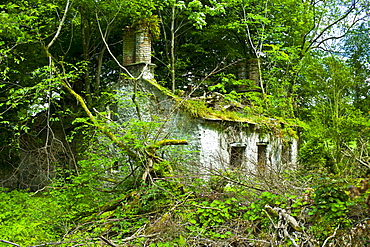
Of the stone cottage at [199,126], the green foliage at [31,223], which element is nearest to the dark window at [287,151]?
the stone cottage at [199,126]

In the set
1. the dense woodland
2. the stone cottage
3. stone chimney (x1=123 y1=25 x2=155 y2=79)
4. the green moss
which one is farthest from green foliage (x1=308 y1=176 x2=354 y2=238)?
stone chimney (x1=123 y1=25 x2=155 y2=79)

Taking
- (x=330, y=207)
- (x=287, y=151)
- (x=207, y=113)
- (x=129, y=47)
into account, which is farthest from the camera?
(x=287, y=151)

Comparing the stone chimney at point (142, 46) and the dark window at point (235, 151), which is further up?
the stone chimney at point (142, 46)

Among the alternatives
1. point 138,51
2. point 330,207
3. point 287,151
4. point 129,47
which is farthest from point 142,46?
point 330,207

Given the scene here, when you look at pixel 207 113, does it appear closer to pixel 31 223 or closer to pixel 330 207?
pixel 31 223

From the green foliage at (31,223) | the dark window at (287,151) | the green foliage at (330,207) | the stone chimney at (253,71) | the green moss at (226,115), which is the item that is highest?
the stone chimney at (253,71)

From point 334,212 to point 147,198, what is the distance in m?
3.52

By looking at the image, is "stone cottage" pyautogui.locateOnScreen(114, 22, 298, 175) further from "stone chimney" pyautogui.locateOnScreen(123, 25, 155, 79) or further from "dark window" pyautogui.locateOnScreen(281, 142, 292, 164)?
"dark window" pyautogui.locateOnScreen(281, 142, 292, 164)

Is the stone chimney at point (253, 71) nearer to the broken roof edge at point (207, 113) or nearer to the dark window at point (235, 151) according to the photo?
the broken roof edge at point (207, 113)

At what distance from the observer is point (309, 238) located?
14.2 feet

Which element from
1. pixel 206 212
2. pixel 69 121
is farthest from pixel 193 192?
pixel 69 121

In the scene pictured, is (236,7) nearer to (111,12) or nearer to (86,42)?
(111,12)

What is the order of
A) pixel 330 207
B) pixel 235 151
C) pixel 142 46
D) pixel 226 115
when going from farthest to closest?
pixel 142 46
pixel 235 151
pixel 226 115
pixel 330 207

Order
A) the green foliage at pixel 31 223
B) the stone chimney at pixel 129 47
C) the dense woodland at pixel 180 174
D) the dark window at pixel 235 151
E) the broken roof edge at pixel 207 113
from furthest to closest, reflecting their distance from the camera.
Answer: the stone chimney at pixel 129 47 < the dark window at pixel 235 151 < the broken roof edge at pixel 207 113 < the green foliage at pixel 31 223 < the dense woodland at pixel 180 174
